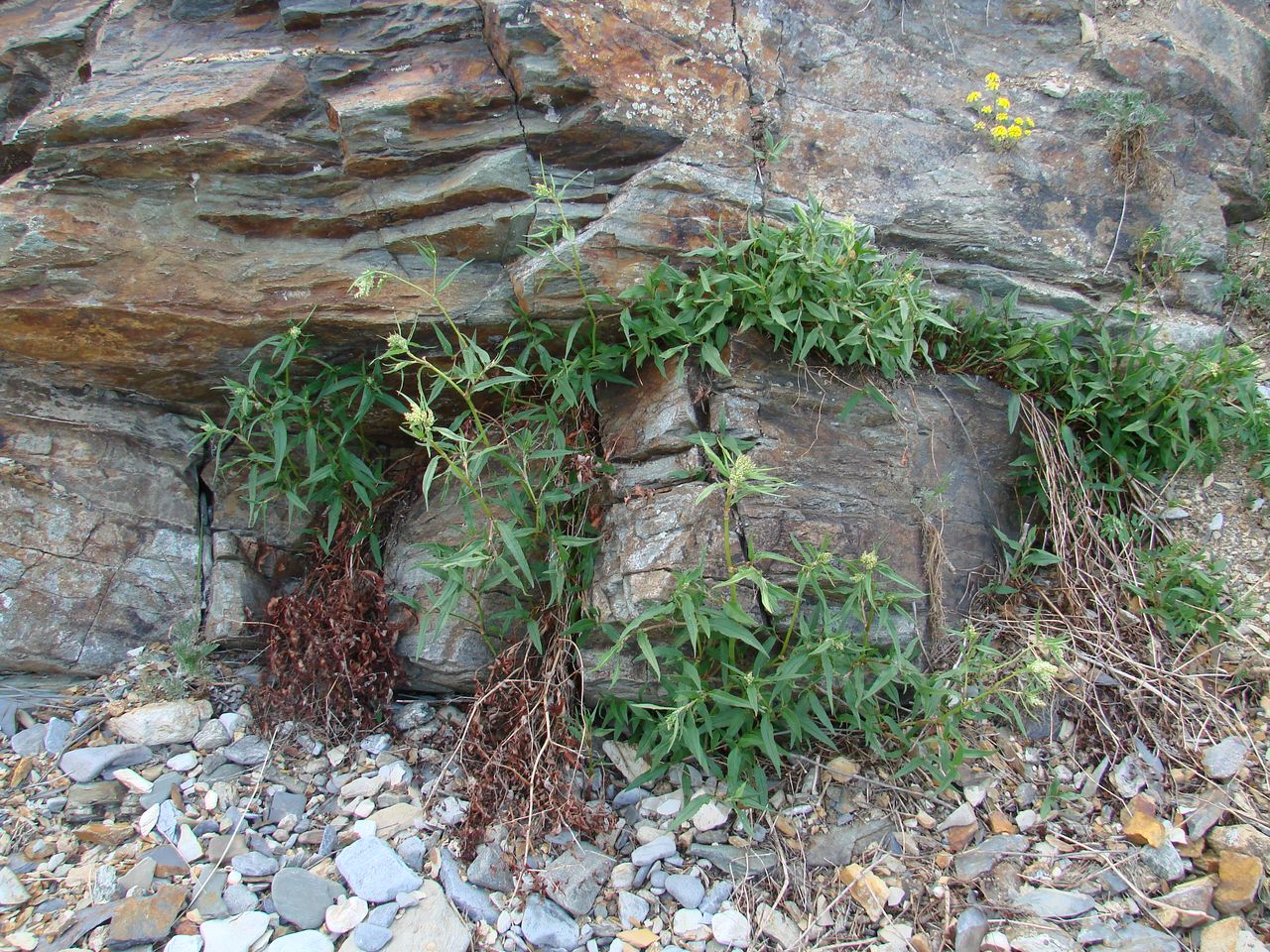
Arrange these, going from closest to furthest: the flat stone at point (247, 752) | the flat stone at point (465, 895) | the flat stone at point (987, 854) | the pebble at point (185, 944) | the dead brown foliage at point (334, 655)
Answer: the pebble at point (185, 944) < the flat stone at point (465, 895) < the flat stone at point (987, 854) < the flat stone at point (247, 752) < the dead brown foliage at point (334, 655)

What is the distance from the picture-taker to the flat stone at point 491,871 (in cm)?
284

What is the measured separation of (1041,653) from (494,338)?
8.36 ft

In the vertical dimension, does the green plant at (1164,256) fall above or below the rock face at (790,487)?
above

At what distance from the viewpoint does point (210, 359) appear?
3637mm

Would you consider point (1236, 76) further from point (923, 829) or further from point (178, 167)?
point (178, 167)

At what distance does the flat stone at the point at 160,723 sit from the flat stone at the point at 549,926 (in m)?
1.55

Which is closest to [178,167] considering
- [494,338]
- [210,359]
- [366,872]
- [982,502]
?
[210,359]

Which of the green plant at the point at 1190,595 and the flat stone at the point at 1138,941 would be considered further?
the green plant at the point at 1190,595

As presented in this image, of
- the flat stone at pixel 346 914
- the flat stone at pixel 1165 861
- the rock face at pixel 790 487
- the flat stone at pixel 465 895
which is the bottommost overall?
the flat stone at pixel 1165 861

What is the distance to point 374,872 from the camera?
2.80 m

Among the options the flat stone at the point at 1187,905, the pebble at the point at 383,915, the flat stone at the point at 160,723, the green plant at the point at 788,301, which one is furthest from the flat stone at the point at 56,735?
the flat stone at the point at 1187,905

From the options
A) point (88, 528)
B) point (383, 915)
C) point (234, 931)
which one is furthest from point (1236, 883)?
point (88, 528)

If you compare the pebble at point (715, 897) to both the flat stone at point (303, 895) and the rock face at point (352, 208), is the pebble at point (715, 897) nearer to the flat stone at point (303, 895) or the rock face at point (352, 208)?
the rock face at point (352, 208)

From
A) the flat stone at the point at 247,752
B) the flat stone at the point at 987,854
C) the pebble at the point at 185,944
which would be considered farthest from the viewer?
the flat stone at the point at 247,752
